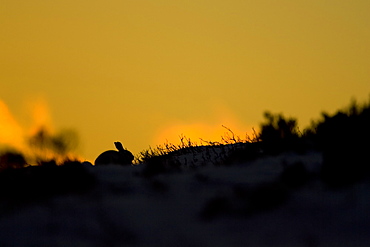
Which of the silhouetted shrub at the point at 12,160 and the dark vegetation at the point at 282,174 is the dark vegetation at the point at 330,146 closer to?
the dark vegetation at the point at 282,174

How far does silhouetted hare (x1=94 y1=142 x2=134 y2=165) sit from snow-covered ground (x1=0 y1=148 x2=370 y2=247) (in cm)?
924

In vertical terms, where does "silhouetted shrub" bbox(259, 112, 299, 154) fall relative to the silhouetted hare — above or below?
below

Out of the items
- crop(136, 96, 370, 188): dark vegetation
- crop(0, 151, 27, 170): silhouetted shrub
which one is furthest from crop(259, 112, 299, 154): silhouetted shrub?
crop(0, 151, 27, 170): silhouetted shrub

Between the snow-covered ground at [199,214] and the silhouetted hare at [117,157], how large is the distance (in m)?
9.24

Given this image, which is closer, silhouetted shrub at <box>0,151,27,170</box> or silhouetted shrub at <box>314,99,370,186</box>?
silhouetted shrub at <box>314,99,370,186</box>

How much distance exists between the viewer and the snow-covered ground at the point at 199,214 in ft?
19.9

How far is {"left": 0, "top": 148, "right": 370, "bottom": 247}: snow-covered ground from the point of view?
19.9 ft

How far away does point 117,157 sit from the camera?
17.5 meters

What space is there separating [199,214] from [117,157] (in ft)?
36.7

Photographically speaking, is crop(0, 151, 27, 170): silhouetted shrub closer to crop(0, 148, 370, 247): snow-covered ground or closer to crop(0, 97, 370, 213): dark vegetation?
crop(0, 97, 370, 213): dark vegetation

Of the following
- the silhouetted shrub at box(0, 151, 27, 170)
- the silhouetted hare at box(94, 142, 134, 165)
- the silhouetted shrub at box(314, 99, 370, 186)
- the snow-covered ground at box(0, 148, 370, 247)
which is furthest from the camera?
the silhouetted hare at box(94, 142, 134, 165)

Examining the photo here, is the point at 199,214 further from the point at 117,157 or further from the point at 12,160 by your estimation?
the point at 117,157

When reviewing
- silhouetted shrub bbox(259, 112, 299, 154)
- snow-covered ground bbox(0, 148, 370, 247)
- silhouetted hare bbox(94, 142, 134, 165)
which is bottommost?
snow-covered ground bbox(0, 148, 370, 247)

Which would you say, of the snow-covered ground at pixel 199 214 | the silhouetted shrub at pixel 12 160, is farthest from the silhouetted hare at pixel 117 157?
the snow-covered ground at pixel 199 214
